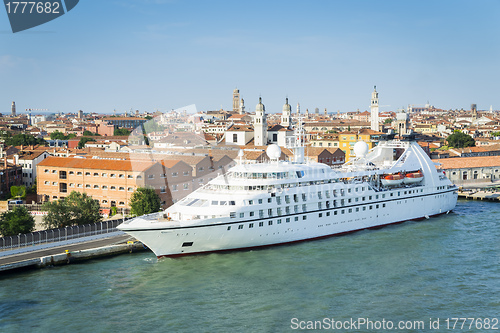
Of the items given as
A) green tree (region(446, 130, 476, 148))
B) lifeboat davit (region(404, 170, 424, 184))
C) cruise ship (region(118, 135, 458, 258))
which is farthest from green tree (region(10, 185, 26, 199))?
green tree (region(446, 130, 476, 148))

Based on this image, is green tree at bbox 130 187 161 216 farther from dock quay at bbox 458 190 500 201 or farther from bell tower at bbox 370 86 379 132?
bell tower at bbox 370 86 379 132

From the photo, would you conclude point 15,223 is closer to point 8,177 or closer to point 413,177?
point 8,177

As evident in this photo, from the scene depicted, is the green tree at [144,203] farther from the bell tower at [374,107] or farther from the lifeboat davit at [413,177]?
the bell tower at [374,107]

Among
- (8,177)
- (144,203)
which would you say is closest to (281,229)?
(144,203)

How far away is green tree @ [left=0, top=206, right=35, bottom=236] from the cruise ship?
17.0 ft

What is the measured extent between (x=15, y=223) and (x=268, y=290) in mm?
12629

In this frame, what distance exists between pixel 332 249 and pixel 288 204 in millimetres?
2922

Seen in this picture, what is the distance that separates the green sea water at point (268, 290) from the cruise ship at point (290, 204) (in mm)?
807

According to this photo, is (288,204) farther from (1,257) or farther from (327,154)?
(327,154)

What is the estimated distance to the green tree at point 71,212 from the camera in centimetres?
2414

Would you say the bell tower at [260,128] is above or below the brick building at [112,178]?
above

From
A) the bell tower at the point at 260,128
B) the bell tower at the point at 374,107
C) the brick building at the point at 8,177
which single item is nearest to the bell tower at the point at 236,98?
the bell tower at the point at 374,107

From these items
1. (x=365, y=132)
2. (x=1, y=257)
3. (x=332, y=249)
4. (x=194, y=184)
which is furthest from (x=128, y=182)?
(x=365, y=132)

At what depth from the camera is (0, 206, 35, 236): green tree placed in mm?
22047
